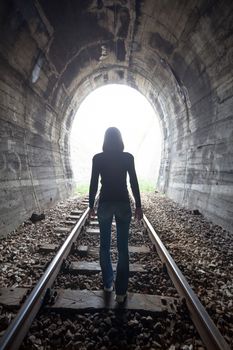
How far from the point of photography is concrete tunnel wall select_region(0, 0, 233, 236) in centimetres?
614

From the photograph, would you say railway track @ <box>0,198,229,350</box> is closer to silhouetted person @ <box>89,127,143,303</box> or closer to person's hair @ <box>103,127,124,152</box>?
silhouetted person @ <box>89,127,143,303</box>

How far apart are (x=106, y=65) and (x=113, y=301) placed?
1090cm

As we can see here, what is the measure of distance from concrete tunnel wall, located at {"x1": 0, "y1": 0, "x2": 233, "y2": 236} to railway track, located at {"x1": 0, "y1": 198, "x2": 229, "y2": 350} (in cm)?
258

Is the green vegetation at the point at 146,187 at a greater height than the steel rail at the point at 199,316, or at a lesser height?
lesser

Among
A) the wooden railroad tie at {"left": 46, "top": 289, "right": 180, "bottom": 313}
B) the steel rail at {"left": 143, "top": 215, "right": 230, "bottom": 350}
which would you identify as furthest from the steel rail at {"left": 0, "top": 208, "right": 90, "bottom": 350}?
the steel rail at {"left": 143, "top": 215, "right": 230, "bottom": 350}

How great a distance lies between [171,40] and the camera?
26.3 ft

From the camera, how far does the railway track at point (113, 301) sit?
2447mm

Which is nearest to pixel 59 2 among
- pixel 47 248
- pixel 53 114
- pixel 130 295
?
pixel 53 114

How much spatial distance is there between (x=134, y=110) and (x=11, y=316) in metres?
74.1

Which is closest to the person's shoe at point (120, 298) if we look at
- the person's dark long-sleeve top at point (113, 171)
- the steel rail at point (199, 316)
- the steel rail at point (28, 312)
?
the steel rail at point (199, 316)

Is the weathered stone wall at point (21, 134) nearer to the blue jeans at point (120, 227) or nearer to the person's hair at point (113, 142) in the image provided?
the blue jeans at point (120, 227)

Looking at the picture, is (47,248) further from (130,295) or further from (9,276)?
(130,295)

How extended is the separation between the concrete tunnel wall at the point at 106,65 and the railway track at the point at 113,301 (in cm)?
258

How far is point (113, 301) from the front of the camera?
9.99 ft
